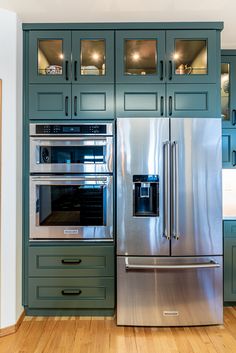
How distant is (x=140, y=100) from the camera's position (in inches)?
95.7

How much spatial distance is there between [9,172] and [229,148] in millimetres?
2132

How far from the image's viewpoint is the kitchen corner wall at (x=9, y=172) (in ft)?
7.39

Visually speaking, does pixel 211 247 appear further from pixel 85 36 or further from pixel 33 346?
pixel 85 36

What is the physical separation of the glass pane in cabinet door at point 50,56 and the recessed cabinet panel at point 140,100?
0.59 meters

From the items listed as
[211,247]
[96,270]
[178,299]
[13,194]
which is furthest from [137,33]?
[178,299]

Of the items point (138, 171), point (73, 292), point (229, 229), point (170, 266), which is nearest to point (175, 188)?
point (138, 171)

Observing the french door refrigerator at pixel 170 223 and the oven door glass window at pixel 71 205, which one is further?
the oven door glass window at pixel 71 205

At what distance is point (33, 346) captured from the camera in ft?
6.86

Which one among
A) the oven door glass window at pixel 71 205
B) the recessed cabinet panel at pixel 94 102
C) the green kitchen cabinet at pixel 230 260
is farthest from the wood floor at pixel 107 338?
the recessed cabinet panel at pixel 94 102

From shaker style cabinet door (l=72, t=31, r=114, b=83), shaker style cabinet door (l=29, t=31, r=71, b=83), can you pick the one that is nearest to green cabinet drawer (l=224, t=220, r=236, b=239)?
shaker style cabinet door (l=72, t=31, r=114, b=83)

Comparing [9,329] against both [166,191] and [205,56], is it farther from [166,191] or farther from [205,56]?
[205,56]

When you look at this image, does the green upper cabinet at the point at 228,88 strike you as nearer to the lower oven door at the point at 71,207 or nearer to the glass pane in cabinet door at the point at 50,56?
the lower oven door at the point at 71,207

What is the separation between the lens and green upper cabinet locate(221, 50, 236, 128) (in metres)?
2.74

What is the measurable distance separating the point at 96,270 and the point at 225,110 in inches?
80.1
